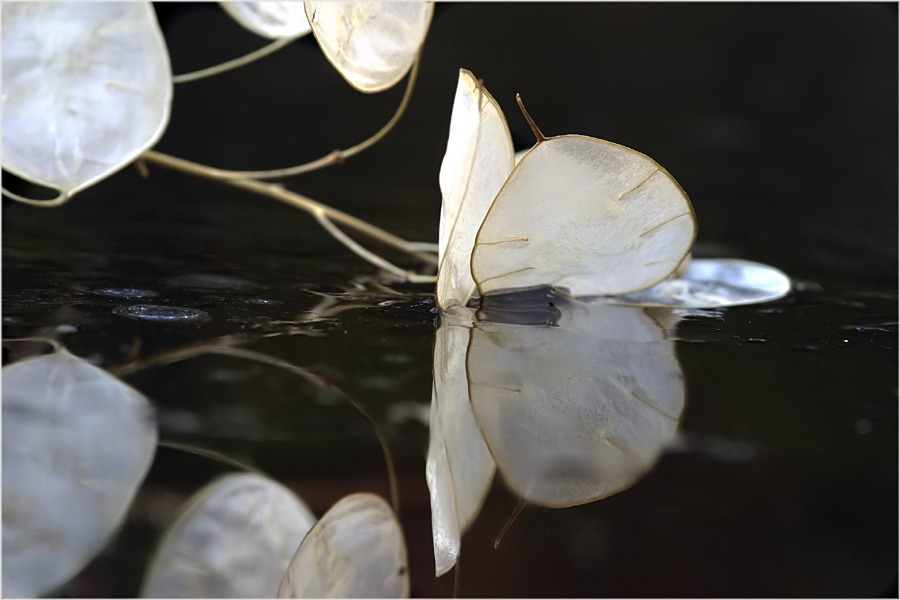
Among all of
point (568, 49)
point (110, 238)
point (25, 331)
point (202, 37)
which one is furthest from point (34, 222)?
point (568, 49)

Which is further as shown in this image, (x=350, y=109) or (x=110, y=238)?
(x=350, y=109)

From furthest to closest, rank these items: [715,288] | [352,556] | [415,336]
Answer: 1. [715,288]
2. [415,336]
3. [352,556]

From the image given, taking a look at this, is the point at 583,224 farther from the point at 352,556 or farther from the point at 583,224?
the point at 352,556

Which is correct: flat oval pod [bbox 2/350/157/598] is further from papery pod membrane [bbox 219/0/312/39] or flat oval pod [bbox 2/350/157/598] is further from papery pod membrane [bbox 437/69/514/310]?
papery pod membrane [bbox 219/0/312/39]

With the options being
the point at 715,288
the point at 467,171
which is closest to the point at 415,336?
the point at 467,171

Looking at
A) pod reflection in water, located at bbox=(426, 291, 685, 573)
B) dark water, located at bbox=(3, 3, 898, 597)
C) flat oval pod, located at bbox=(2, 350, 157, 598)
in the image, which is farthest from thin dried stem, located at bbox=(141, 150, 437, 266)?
flat oval pod, located at bbox=(2, 350, 157, 598)

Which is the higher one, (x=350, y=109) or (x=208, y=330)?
(x=350, y=109)

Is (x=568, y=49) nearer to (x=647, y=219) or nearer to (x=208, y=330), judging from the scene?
(x=647, y=219)
